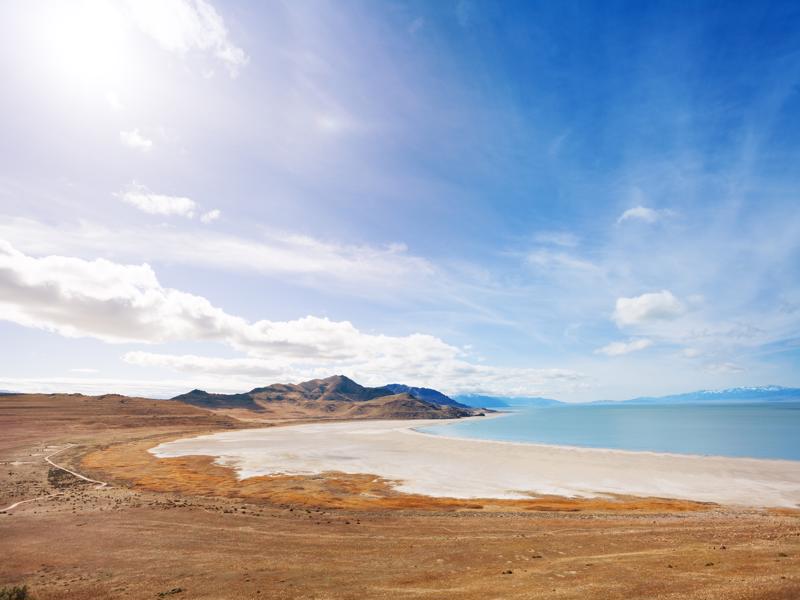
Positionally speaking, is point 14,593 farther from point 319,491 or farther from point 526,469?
point 526,469

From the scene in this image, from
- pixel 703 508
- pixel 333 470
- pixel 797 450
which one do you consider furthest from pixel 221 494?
pixel 797 450

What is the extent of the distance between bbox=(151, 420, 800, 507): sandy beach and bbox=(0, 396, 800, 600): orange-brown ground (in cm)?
680

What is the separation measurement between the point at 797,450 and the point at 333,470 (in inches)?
3794

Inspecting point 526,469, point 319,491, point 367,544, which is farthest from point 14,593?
point 526,469

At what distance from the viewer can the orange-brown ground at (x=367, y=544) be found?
21812 mm

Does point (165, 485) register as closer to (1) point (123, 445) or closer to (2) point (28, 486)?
(2) point (28, 486)

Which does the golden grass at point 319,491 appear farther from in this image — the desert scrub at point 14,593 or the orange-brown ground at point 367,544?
the desert scrub at point 14,593

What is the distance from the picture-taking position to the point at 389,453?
3659 inches

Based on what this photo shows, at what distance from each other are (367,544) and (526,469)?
47.4m

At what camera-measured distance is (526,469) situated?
7000cm

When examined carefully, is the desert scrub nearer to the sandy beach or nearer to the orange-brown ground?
the orange-brown ground

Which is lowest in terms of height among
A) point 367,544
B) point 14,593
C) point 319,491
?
point 319,491

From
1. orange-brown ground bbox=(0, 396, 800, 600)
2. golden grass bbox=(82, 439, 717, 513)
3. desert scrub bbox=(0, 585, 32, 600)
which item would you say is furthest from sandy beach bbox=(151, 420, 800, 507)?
desert scrub bbox=(0, 585, 32, 600)

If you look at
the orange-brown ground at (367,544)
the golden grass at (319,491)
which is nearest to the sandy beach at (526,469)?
the golden grass at (319,491)
